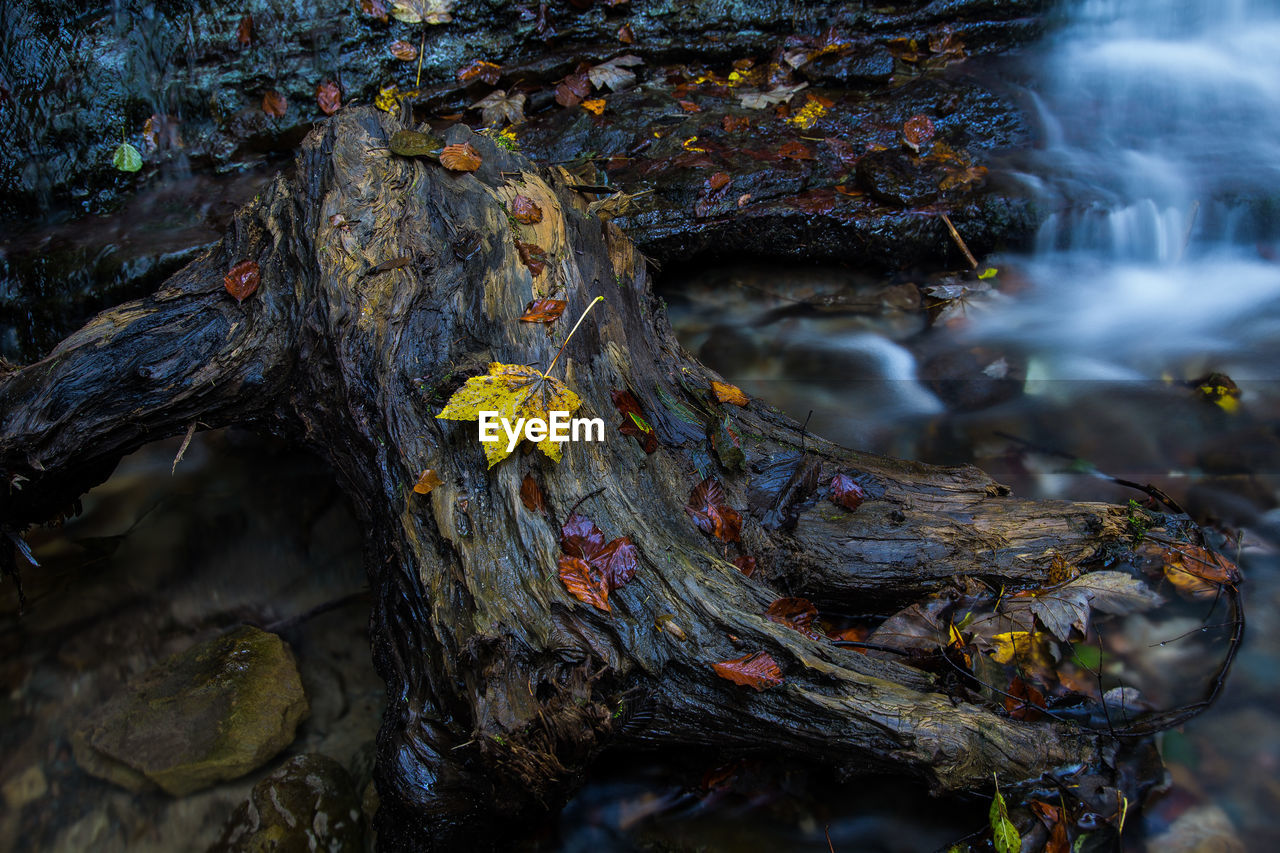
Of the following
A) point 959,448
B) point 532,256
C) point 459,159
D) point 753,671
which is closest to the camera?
point 753,671

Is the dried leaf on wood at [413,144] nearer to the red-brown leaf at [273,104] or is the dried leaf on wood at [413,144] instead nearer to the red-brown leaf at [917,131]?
the red-brown leaf at [273,104]

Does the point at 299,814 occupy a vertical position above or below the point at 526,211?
below

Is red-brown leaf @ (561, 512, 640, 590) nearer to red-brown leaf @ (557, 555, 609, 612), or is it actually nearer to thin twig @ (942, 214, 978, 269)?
red-brown leaf @ (557, 555, 609, 612)

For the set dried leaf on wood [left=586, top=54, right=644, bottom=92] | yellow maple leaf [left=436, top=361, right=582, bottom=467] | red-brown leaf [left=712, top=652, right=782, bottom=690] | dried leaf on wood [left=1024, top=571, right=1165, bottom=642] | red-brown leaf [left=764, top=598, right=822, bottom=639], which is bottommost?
dried leaf on wood [left=1024, top=571, right=1165, bottom=642]

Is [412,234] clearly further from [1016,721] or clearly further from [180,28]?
[180,28]

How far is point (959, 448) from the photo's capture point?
4277 mm

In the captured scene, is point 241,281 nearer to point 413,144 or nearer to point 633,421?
point 413,144

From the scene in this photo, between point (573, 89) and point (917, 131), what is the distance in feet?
8.65

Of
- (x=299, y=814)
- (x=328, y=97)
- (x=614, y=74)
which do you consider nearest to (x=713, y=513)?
(x=299, y=814)

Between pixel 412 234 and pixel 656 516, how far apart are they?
148 centimetres

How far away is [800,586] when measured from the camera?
2852mm

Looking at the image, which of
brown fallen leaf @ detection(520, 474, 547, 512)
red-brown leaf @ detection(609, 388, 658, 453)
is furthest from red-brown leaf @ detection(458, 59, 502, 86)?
brown fallen leaf @ detection(520, 474, 547, 512)

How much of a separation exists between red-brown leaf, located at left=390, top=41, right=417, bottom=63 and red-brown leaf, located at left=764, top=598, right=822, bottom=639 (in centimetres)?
551

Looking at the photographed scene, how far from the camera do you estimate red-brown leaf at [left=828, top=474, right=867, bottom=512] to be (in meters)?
2.98
